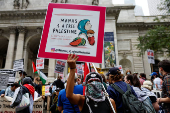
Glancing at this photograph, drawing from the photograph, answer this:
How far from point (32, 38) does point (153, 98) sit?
22616mm

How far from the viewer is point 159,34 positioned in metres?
16.0

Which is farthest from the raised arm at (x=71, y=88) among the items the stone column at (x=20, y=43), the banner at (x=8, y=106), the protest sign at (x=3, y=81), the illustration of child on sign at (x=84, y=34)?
the stone column at (x=20, y=43)

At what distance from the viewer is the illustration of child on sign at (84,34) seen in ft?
8.63

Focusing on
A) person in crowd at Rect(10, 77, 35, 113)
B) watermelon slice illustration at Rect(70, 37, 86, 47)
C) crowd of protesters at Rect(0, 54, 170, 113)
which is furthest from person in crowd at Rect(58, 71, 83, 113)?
person in crowd at Rect(10, 77, 35, 113)

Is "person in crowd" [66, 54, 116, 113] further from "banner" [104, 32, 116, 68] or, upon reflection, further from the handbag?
"banner" [104, 32, 116, 68]

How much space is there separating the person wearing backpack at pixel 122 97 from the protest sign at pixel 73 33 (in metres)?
0.64

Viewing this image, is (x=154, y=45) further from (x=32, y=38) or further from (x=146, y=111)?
(x=32, y=38)

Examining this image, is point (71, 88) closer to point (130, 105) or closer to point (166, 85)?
point (130, 105)

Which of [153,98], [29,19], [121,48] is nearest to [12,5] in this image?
[29,19]

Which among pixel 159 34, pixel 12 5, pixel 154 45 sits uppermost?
pixel 12 5

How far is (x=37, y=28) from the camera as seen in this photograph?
864 inches

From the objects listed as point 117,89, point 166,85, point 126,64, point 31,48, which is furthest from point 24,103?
point 31,48

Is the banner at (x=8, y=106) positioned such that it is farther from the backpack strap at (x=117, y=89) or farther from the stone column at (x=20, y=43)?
the stone column at (x=20, y=43)

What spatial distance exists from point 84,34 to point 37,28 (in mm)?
21032
